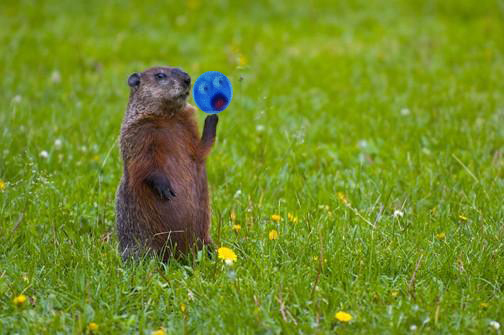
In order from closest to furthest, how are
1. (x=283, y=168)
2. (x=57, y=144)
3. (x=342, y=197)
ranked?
(x=342, y=197) → (x=283, y=168) → (x=57, y=144)

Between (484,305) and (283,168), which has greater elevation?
(283,168)

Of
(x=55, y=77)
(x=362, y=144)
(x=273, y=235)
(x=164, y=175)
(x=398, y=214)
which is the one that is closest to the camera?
(x=164, y=175)

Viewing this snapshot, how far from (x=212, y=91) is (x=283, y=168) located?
1.27 metres

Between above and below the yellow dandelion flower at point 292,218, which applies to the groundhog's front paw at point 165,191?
above

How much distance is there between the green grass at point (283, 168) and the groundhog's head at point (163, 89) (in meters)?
0.63

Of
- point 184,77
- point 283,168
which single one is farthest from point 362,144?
point 184,77

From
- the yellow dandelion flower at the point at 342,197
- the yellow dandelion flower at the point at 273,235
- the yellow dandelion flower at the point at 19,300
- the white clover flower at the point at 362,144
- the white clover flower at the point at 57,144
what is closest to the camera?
the yellow dandelion flower at the point at 19,300

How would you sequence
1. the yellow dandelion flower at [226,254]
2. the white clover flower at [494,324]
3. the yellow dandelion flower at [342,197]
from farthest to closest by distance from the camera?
the yellow dandelion flower at [342,197] < the yellow dandelion flower at [226,254] < the white clover flower at [494,324]

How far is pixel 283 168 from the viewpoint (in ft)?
15.6

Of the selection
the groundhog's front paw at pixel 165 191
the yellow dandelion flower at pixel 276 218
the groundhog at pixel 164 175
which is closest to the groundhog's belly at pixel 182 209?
the groundhog at pixel 164 175

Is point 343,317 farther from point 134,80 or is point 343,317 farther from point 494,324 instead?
point 134,80

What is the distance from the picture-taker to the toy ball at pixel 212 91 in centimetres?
361

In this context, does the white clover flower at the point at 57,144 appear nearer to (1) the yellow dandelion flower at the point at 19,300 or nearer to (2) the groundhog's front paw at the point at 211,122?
(2) the groundhog's front paw at the point at 211,122

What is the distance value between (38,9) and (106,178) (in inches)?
219
